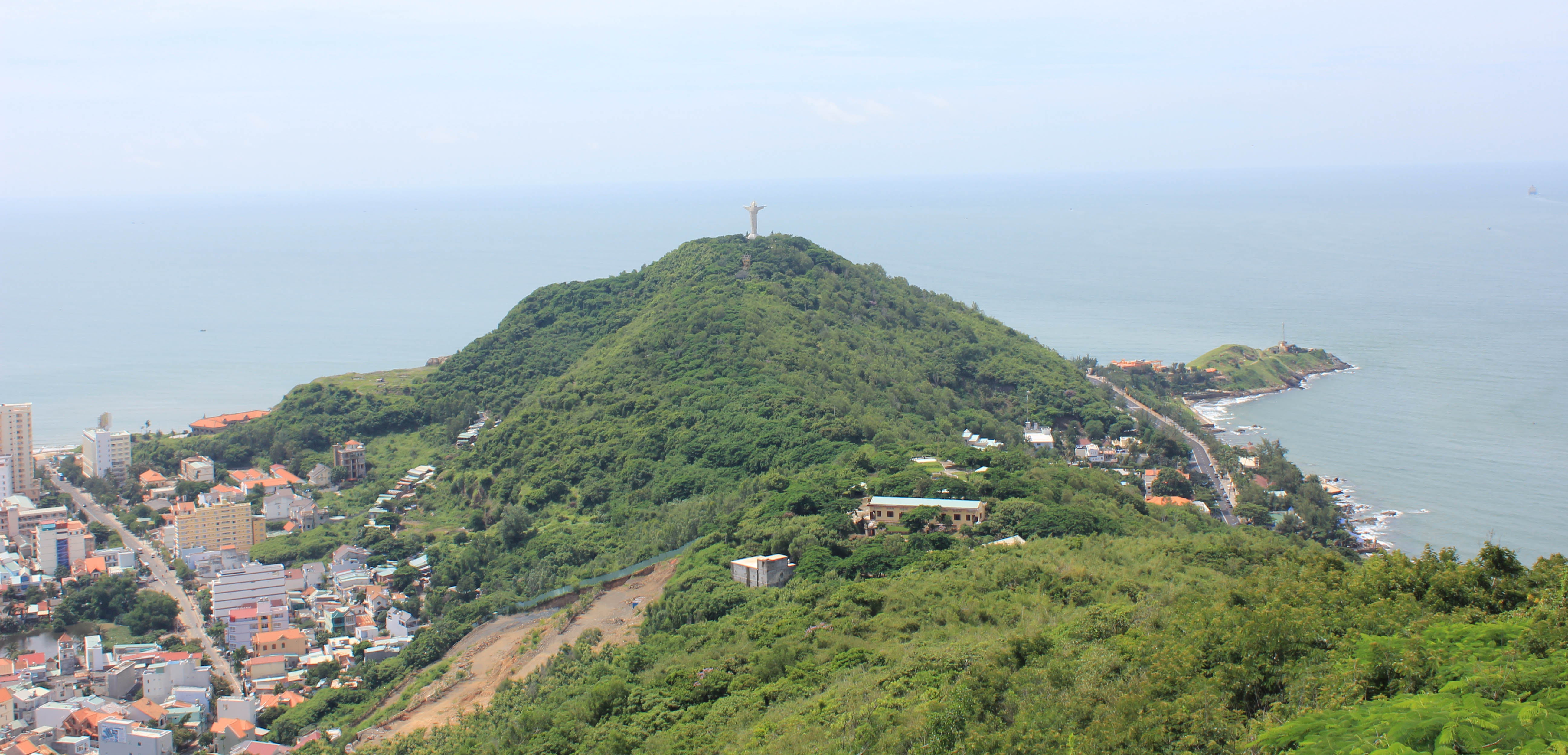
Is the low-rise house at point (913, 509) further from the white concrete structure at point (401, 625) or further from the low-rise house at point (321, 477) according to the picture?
the low-rise house at point (321, 477)

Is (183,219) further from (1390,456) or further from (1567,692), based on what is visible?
(1567,692)

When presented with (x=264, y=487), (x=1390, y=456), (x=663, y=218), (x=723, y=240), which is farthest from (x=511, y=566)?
(x=663, y=218)

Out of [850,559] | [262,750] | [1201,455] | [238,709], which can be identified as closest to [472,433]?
[238,709]

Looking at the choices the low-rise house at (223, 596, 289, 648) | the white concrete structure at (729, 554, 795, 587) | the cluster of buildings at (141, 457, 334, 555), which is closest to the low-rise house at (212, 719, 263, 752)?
the low-rise house at (223, 596, 289, 648)

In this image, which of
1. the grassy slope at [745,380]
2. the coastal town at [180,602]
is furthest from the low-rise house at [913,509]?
the coastal town at [180,602]

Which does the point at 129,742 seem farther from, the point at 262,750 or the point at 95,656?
the point at 95,656

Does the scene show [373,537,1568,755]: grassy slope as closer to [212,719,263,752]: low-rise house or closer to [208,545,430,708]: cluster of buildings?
[212,719,263,752]: low-rise house
